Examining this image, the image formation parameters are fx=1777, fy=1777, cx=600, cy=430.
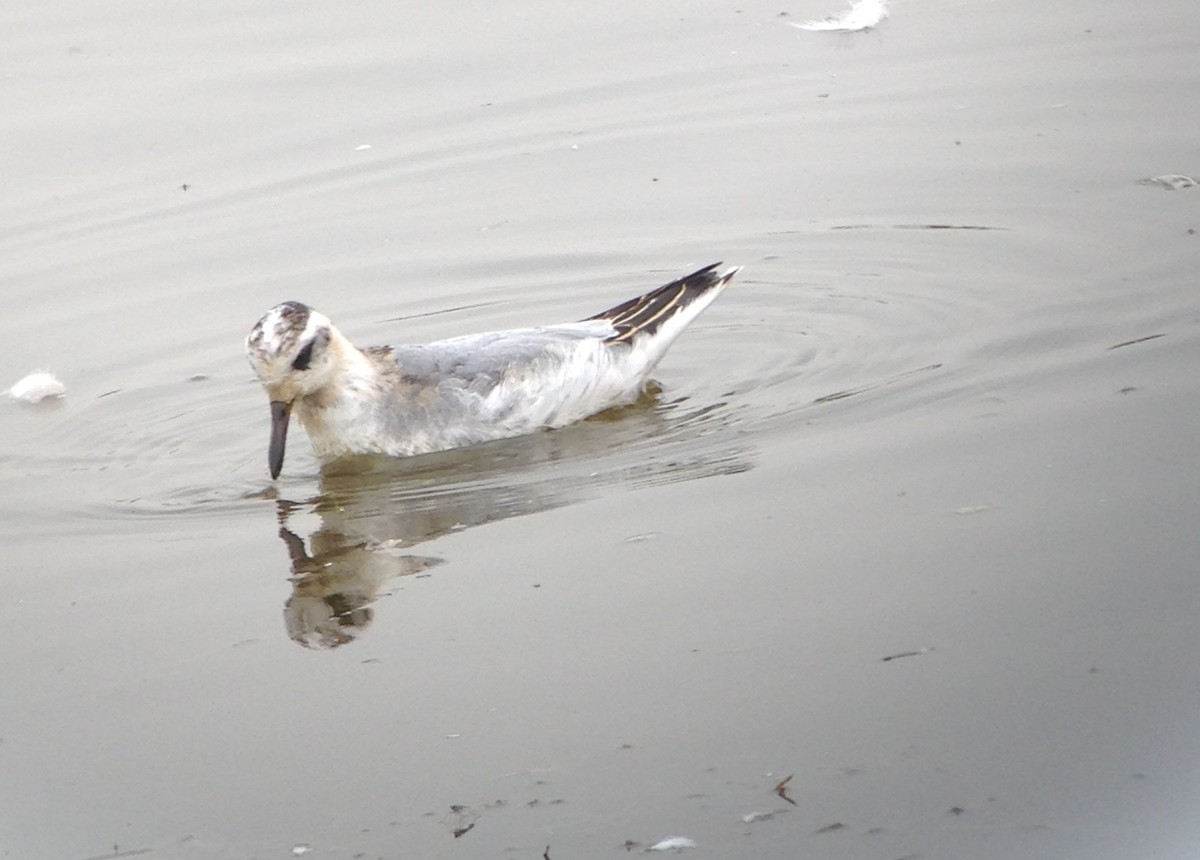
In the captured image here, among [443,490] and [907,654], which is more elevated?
[443,490]

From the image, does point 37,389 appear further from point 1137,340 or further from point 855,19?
point 855,19

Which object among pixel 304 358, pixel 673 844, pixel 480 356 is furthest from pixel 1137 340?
pixel 673 844

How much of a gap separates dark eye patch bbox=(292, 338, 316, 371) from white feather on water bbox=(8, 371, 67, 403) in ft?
6.11

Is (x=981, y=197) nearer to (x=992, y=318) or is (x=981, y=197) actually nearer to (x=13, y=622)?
(x=992, y=318)

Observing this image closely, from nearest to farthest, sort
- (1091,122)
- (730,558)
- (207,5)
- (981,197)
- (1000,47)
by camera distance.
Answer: (730,558)
(981,197)
(1091,122)
(1000,47)
(207,5)

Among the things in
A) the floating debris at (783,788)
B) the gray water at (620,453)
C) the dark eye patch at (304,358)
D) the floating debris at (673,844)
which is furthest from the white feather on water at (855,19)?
the floating debris at (673,844)

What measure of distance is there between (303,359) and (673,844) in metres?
4.82

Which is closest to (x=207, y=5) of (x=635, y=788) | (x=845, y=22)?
(x=845, y=22)

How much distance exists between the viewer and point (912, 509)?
24.0 ft

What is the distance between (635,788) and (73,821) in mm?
1800

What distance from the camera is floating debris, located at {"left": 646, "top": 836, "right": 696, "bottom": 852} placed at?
5.12 metres

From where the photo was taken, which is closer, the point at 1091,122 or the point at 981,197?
the point at 981,197

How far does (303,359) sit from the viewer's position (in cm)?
934

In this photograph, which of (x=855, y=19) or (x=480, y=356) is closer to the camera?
(x=480, y=356)
